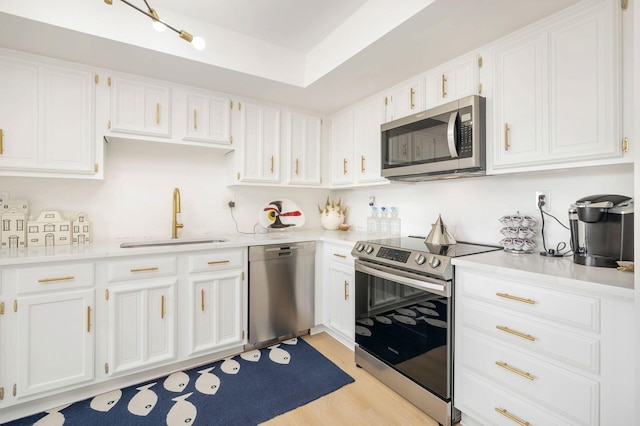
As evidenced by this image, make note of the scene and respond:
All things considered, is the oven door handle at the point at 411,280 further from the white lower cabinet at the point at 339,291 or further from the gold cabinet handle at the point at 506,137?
the gold cabinet handle at the point at 506,137

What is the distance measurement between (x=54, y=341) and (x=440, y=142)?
8.86 feet

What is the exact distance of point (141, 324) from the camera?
6.63 ft

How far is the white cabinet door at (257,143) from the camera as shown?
275 cm

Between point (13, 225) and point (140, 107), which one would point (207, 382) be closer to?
point (13, 225)

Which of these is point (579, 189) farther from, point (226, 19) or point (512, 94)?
point (226, 19)

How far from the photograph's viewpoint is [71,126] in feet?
6.83

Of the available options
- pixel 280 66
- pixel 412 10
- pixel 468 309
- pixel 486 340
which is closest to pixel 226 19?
pixel 280 66

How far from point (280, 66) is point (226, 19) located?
0.51 meters

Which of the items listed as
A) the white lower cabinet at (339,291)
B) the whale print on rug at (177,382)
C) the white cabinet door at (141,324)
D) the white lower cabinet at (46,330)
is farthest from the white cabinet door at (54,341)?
the white lower cabinet at (339,291)

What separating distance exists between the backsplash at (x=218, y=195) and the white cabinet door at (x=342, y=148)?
33cm

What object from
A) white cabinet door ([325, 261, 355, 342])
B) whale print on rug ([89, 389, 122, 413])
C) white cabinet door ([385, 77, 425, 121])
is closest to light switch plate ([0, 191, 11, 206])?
whale print on rug ([89, 389, 122, 413])

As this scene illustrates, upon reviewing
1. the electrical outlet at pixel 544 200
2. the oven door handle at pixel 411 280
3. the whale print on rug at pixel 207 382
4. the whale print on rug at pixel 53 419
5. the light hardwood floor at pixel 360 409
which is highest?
the electrical outlet at pixel 544 200

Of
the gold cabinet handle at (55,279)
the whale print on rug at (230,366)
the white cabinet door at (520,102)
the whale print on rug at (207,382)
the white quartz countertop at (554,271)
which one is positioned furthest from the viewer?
the whale print on rug at (230,366)

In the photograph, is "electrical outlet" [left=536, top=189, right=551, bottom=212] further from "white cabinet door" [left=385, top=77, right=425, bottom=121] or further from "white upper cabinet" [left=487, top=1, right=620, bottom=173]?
"white cabinet door" [left=385, top=77, right=425, bottom=121]
